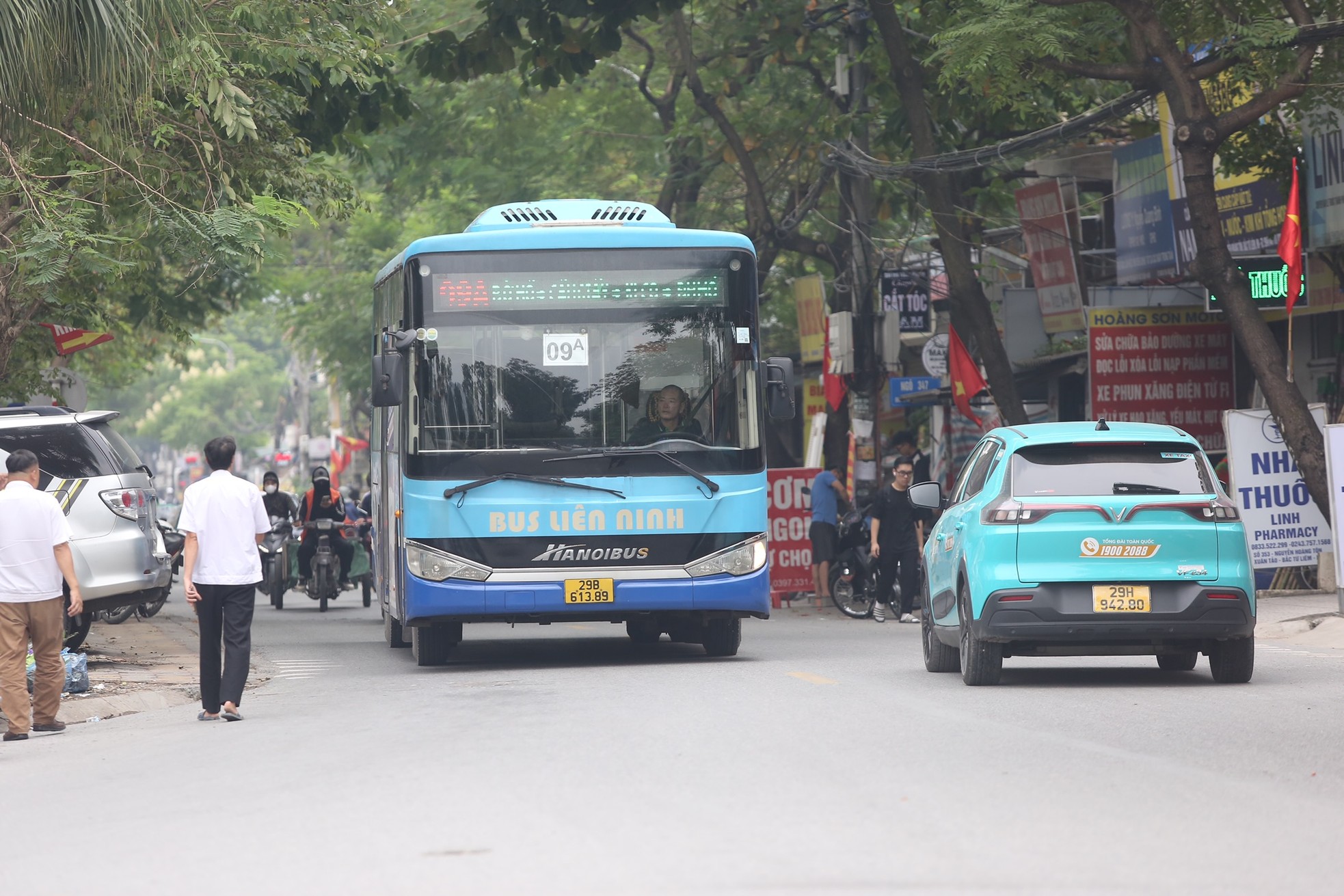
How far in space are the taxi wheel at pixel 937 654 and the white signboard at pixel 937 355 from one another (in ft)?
48.7

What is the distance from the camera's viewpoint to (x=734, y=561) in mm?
14938

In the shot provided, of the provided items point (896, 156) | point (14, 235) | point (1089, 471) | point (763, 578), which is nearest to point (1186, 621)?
point (1089, 471)

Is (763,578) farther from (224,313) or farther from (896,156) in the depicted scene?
(224,313)

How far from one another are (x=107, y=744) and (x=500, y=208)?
6370 millimetres

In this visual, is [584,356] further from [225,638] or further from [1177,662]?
[1177,662]

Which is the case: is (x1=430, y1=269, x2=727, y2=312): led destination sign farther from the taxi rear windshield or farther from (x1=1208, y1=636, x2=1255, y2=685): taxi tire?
(x1=1208, y1=636, x2=1255, y2=685): taxi tire

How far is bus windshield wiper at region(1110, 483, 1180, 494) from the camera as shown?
487 inches

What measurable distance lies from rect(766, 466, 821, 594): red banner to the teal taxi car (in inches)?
515

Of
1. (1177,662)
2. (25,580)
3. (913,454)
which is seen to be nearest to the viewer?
(25,580)

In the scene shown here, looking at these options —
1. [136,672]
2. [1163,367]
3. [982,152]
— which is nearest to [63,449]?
[136,672]

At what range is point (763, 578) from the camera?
15102mm

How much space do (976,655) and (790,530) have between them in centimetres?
1317

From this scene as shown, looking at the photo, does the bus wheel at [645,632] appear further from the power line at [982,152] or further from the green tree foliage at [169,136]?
the power line at [982,152]

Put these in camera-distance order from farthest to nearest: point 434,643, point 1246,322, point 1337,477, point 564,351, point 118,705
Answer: point 1246,322, point 1337,477, point 434,643, point 564,351, point 118,705
